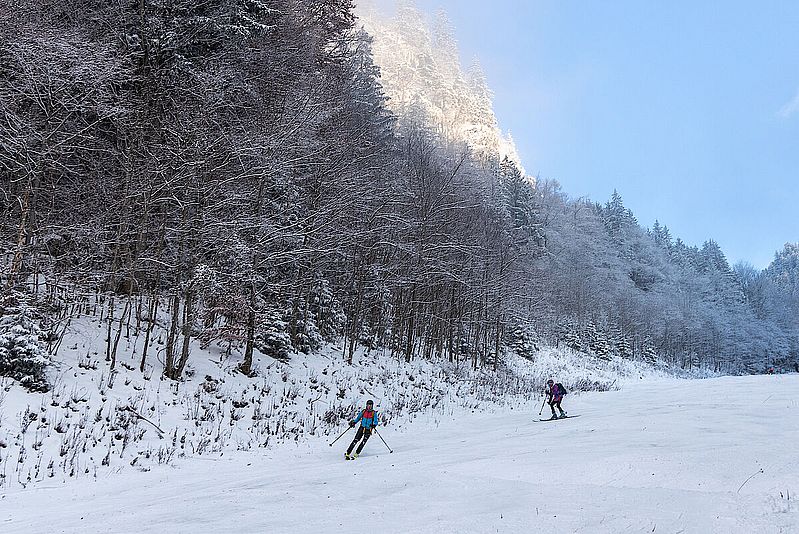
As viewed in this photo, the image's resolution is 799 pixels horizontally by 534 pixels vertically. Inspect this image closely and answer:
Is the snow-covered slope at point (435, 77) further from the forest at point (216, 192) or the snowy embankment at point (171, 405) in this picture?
the snowy embankment at point (171, 405)

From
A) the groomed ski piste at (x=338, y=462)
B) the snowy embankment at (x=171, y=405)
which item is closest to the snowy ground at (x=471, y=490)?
the groomed ski piste at (x=338, y=462)

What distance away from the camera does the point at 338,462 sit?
955cm

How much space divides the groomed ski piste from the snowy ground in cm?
3

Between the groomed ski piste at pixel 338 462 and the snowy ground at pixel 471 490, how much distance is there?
0.11ft

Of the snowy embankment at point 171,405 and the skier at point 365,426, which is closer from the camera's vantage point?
the snowy embankment at point 171,405

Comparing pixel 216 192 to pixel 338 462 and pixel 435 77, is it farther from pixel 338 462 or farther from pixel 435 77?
pixel 435 77

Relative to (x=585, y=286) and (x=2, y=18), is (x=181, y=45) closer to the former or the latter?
(x=2, y=18)

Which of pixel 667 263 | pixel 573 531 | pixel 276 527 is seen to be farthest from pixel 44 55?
pixel 667 263

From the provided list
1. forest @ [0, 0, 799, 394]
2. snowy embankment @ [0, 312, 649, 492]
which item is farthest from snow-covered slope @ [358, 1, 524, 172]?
snowy embankment @ [0, 312, 649, 492]

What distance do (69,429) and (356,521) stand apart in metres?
6.91

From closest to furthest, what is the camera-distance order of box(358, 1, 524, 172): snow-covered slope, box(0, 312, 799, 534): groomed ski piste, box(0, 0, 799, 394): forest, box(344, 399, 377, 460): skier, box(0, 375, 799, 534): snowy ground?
box(0, 375, 799, 534): snowy ground → box(0, 312, 799, 534): groomed ski piste → box(344, 399, 377, 460): skier → box(0, 0, 799, 394): forest → box(358, 1, 524, 172): snow-covered slope

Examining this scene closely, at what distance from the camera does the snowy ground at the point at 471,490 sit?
15.9 feet

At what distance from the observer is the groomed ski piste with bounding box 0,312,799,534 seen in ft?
16.5

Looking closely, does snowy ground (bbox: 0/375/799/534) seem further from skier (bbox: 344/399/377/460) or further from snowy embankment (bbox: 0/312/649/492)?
snowy embankment (bbox: 0/312/649/492)
